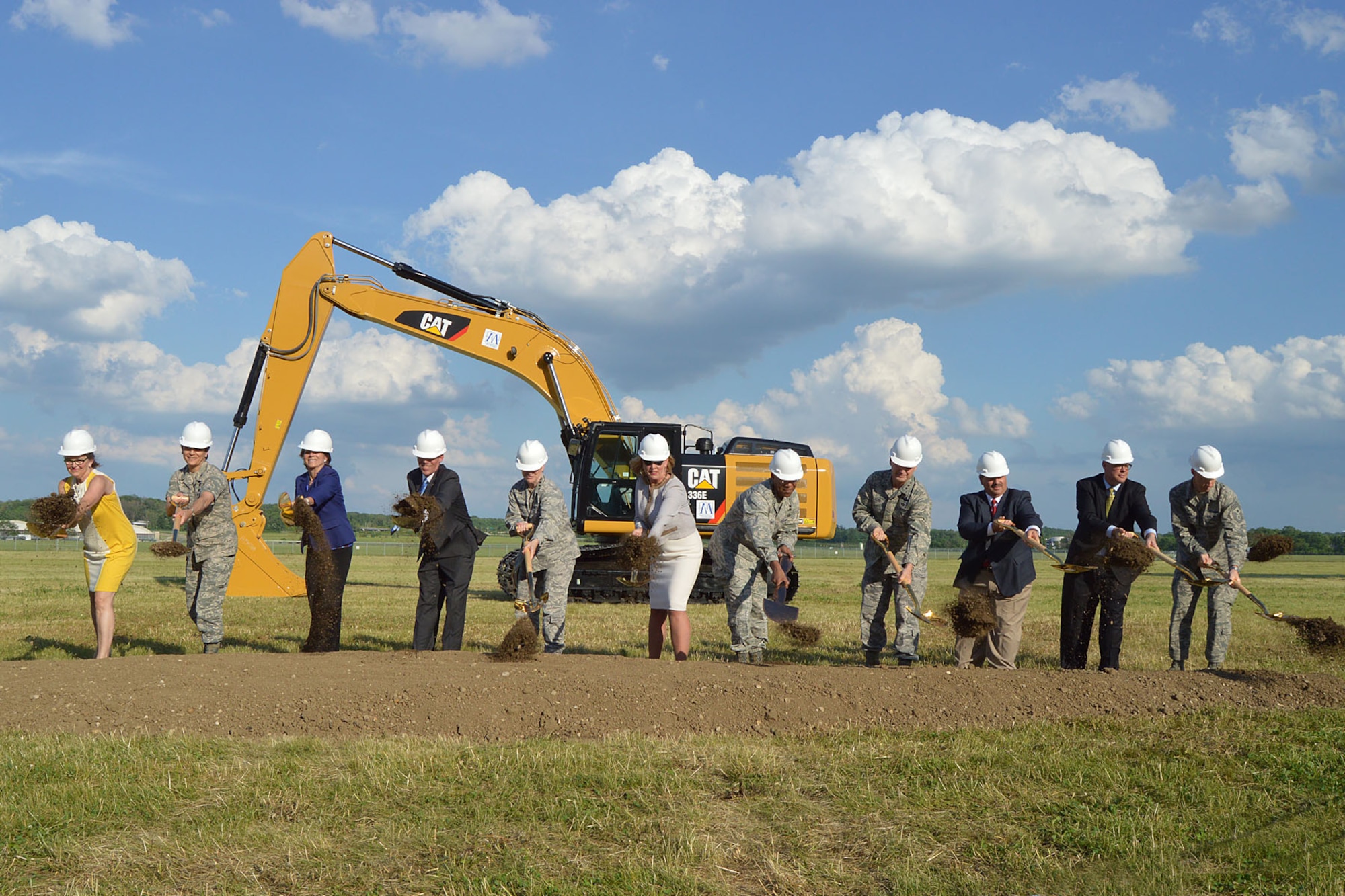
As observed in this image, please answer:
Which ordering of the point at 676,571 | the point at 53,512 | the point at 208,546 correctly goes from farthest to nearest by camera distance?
the point at 208,546 → the point at 676,571 → the point at 53,512

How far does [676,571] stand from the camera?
8398 mm

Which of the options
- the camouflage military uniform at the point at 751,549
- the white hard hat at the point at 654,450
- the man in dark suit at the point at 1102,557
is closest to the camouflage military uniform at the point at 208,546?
the white hard hat at the point at 654,450

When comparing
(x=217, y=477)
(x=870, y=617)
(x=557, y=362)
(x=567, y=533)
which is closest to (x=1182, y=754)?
(x=870, y=617)

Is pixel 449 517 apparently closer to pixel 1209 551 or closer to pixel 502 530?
pixel 1209 551

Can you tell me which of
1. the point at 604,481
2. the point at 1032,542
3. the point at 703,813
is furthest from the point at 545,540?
the point at 604,481

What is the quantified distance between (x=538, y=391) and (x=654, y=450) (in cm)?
811

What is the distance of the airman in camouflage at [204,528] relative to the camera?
9.08m

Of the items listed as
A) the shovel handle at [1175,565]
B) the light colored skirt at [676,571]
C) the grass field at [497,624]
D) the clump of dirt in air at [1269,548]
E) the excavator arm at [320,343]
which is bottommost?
the grass field at [497,624]

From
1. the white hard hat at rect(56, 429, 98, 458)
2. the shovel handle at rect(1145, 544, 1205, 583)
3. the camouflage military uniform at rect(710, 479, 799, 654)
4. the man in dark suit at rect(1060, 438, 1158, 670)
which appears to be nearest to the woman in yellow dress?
the white hard hat at rect(56, 429, 98, 458)

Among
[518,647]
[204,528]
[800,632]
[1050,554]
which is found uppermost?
[1050,554]

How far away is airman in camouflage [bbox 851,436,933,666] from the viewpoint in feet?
29.1

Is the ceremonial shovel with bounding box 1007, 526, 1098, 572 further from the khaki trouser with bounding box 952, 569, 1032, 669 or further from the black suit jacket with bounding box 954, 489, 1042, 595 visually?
the khaki trouser with bounding box 952, 569, 1032, 669

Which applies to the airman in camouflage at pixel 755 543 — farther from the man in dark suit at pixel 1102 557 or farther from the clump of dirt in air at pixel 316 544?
the clump of dirt in air at pixel 316 544

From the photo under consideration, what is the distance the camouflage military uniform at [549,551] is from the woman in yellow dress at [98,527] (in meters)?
3.11
